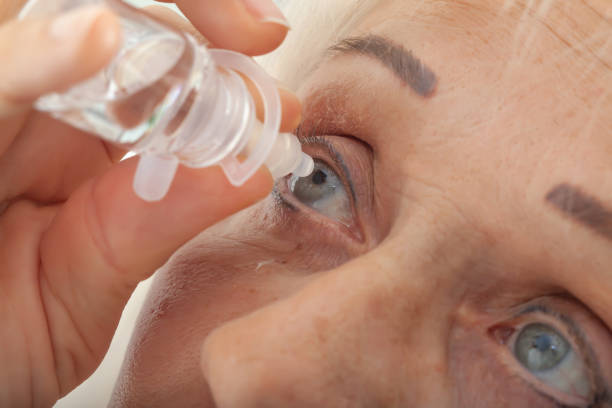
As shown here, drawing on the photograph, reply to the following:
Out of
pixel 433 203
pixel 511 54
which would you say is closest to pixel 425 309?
pixel 433 203

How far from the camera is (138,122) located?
1.55 ft

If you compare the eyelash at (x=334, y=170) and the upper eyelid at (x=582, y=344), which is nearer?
the upper eyelid at (x=582, y=344)

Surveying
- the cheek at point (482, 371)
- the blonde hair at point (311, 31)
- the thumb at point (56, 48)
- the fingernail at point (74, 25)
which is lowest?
the cheek at point (482, 371)

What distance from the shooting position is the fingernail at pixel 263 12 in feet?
2.02

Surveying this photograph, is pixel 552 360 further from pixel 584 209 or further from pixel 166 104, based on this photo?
pixel 166 104

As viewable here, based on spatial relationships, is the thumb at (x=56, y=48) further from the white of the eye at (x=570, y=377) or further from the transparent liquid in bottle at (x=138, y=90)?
the white of the eye at (x=570, y=377)

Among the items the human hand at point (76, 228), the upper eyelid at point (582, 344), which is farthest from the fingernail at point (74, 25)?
the upper eyelid at point (582, 344)

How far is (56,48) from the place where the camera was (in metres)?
0.35

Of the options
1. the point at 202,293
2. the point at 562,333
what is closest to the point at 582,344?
the point at 562,333

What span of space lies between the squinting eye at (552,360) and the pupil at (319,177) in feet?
0.99

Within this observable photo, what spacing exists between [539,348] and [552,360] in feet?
0.06

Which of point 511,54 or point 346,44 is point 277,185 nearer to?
point 346,44

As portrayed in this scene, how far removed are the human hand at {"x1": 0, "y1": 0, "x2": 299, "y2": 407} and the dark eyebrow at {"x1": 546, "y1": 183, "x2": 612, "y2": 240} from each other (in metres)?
0.28

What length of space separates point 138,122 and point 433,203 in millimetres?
285
